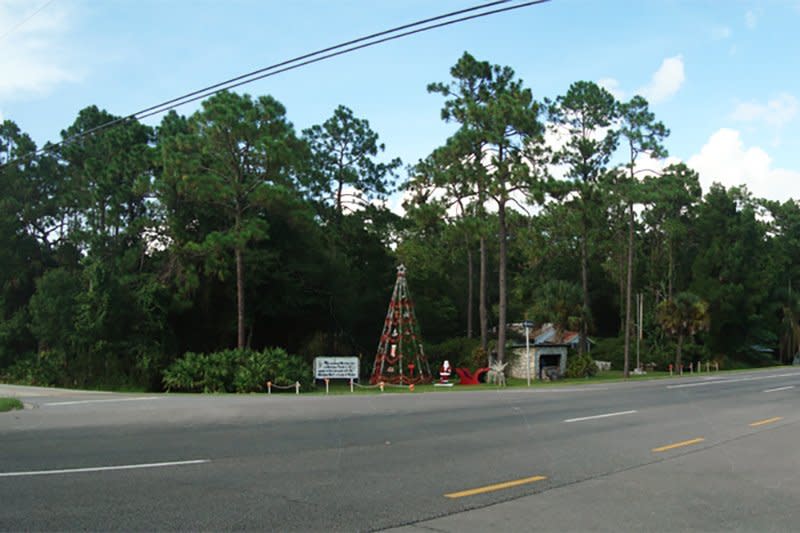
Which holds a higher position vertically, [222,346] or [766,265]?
[766,265]

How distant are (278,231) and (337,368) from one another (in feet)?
35.8

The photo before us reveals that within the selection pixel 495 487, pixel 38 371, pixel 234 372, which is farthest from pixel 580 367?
pixel 495 487

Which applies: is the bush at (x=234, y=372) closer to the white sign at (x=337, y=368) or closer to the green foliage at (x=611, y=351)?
the white sign at (x=337, y=368)

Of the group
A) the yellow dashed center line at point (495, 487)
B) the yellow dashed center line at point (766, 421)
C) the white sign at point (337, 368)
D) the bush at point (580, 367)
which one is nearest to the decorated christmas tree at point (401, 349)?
the white sign at point (337, 368)

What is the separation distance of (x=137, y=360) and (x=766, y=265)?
6413 centimetres

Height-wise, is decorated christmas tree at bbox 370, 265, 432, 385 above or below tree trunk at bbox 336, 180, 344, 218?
below

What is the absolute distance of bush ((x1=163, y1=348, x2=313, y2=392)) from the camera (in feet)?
96.7

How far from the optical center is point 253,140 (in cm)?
3269

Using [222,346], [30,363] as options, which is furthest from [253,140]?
[30,363]

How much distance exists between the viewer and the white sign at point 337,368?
31672 millimetres

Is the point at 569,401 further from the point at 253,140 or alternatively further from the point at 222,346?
the point at 222,346

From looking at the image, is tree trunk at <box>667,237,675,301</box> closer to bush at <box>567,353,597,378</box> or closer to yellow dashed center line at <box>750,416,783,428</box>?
bush at <box>567,353,597,378</box>

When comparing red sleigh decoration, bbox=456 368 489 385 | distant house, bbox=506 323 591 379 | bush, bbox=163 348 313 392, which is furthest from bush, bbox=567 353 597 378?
bush, bbox=163 348 313 392

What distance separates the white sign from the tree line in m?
4.03
